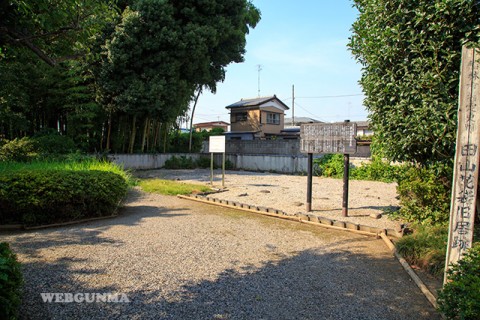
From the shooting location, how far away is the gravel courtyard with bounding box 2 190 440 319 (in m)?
2.74

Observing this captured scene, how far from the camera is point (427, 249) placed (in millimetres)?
3982

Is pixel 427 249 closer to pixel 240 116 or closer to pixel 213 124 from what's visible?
pixel 240 116

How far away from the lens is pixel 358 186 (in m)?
11.0

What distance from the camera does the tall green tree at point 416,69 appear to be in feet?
11.1

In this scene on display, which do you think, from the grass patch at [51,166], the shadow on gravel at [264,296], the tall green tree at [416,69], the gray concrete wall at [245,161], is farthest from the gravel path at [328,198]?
the gray concrete wall at [245,161]

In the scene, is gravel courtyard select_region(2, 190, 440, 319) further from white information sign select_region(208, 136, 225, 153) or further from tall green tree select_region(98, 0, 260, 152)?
tall green tree select_region(98, 0, 260, 152)

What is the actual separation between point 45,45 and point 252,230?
13.9ft

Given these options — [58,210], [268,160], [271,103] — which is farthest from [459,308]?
[271,103]

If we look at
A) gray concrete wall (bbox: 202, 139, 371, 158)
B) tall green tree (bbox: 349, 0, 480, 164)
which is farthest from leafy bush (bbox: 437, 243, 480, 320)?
gray concrete wall (bbox: 202, 139, 371, 158)

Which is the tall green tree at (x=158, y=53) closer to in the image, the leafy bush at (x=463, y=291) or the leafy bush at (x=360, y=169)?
the leafy bush at (x=360, y=169)

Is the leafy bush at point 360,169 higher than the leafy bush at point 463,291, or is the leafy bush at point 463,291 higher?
the leafy bush at point 360,169

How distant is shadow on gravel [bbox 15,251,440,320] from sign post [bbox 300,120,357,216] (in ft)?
9.68

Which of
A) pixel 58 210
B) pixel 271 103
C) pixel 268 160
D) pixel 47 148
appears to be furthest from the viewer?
pixel 271 103

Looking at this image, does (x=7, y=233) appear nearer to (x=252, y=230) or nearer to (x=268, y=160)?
(x=252, y=230)
